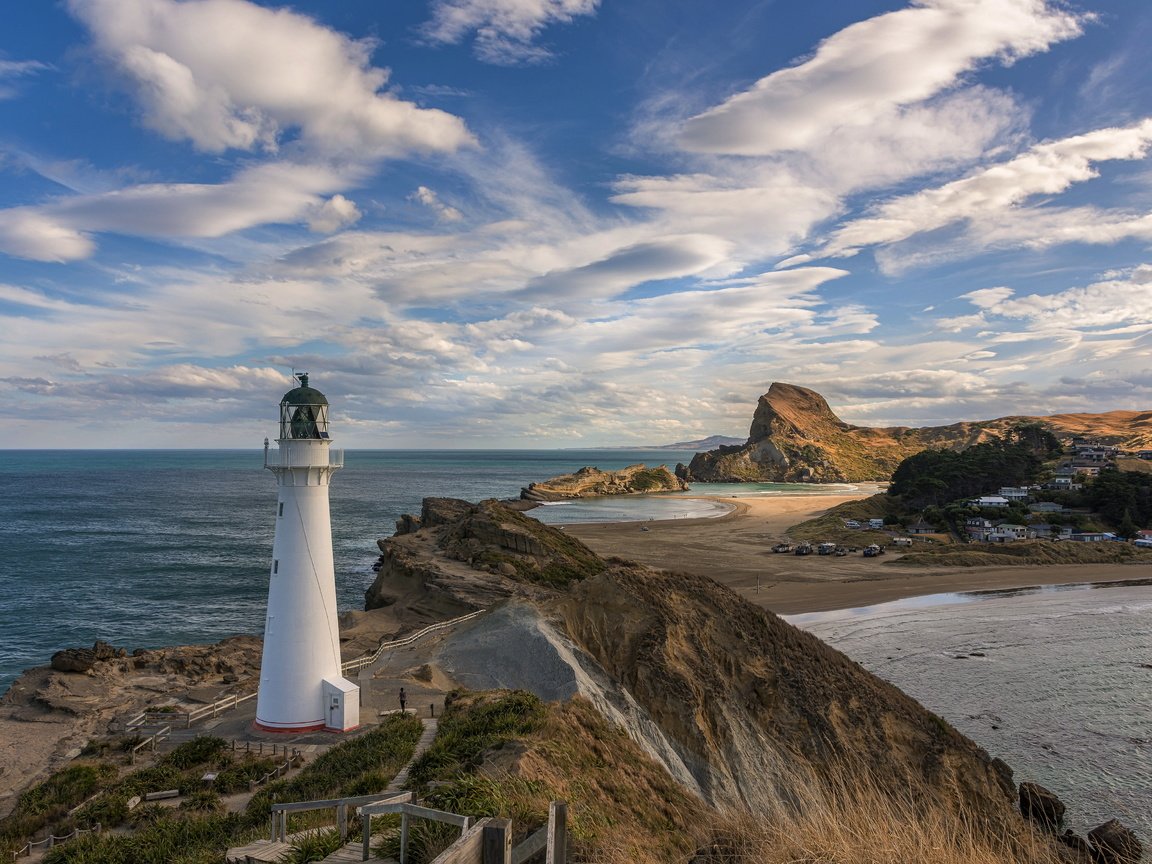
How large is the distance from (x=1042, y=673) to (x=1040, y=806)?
15.0 m

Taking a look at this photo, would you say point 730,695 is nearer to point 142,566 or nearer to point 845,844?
point 845,844

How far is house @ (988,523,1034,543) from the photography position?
66.1m

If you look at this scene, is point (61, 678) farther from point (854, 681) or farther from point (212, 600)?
point (854, 681)

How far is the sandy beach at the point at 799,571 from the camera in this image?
155 feet

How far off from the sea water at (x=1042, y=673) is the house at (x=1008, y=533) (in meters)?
18.4

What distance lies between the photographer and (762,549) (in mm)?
67188

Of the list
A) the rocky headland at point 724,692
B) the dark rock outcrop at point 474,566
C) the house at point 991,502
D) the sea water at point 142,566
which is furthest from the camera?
the house at point 991,502

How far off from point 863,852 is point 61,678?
30.1 meters

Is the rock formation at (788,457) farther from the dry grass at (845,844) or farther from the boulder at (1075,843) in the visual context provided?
the dry grass at (845,844)

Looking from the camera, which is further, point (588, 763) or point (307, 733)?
point (307, 733)

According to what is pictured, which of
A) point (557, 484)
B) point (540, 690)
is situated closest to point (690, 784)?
point (540, 690)

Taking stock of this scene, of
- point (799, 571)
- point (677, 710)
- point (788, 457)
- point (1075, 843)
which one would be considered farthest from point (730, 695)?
point (788, 457)

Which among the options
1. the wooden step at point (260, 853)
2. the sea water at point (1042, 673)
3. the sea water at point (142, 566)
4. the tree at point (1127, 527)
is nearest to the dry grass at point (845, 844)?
the wooden step at point (260, 853)

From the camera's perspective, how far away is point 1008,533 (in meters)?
67.2
